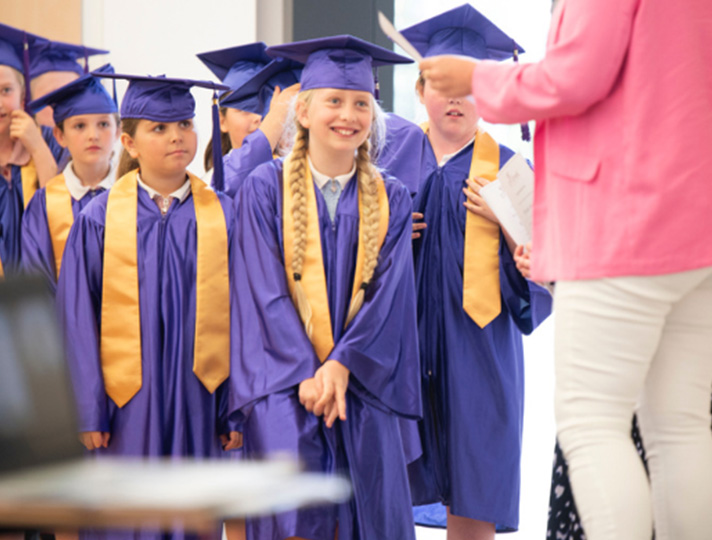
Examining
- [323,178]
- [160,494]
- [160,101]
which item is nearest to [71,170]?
[160,101]

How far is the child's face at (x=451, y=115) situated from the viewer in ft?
11.0

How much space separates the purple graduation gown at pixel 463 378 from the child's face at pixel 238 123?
1.21 meters

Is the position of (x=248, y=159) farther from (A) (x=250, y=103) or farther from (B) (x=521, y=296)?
(B) (x=521, y=296)

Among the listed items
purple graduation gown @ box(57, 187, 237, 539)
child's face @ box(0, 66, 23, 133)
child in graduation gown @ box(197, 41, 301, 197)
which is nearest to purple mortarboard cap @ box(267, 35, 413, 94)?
purple graduation gown @ box(57, 187, 237, 539)

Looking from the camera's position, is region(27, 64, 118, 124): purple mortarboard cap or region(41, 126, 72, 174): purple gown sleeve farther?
region(41, 126, 72, 174): purple gown sleeve

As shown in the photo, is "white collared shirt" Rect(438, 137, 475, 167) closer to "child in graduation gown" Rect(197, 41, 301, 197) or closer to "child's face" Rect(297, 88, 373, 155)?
"child's face" Rect(297, 88, 373, 155)

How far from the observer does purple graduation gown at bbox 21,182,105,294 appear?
11.3 feet

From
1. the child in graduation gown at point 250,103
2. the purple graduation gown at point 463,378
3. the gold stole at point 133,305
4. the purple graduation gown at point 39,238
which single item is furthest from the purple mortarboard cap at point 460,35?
the purple graduation gown at point 39,238

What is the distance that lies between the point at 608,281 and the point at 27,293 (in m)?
1.05

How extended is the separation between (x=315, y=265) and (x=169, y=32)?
3.45 metres

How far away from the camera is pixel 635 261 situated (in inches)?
68.8

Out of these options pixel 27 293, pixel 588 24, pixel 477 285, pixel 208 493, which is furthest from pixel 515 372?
pixel 208 493

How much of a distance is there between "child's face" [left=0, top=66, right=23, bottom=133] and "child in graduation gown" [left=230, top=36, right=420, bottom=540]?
1514 millimetres

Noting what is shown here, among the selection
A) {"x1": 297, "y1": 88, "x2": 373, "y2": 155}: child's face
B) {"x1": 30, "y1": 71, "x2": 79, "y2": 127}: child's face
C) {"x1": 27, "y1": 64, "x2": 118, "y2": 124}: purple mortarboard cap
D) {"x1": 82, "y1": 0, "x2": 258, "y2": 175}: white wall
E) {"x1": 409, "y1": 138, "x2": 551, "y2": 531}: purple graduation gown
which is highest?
{"x1": 82, "y1": 0, "x2": 258, "y2": 175}: white wall
